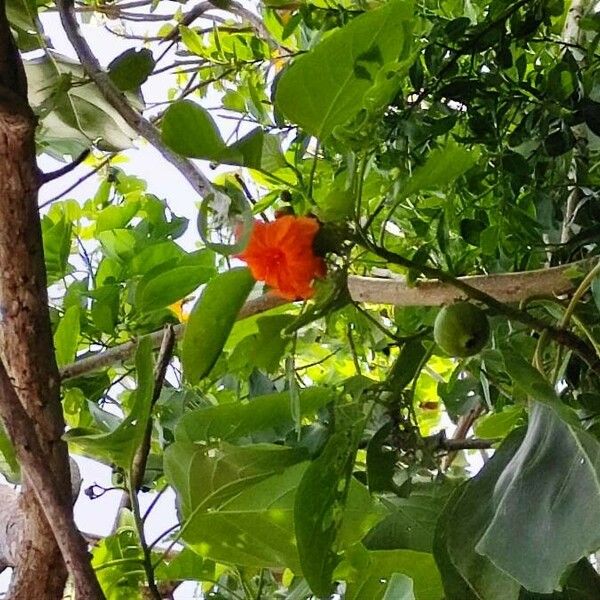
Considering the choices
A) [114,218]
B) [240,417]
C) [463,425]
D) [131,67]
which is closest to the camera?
[240,417]

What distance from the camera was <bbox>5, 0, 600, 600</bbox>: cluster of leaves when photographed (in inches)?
14.9

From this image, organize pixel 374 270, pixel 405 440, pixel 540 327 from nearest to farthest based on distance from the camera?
1. pixel 540 327
2. pixel 405 440
3. pixel 374 270

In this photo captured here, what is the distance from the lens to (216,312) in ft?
1.33

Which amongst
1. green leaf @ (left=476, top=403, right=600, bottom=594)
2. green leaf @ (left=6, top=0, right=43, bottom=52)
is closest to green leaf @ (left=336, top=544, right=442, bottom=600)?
green leaf @ (left=476, top=403, right=600, bottom=594)

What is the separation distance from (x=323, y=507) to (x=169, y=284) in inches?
11.6

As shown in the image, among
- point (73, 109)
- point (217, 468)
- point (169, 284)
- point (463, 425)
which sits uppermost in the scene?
point (73, 109)

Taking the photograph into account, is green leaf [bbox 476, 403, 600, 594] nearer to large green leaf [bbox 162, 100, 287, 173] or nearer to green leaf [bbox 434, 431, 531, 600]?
green leaf [bbox 434, 431, 531, 600]

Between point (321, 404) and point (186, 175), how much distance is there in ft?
0.71

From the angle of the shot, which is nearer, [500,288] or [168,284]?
[500,288]

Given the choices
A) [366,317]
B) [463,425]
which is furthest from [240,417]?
[463,425]

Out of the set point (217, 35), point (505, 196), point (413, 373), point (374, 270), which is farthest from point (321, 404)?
point (217, 35)

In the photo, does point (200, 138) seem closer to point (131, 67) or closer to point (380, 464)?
point (380, 464)

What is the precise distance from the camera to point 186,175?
2.05 ft

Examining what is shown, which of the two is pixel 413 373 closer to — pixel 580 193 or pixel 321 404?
pixel 321 404
